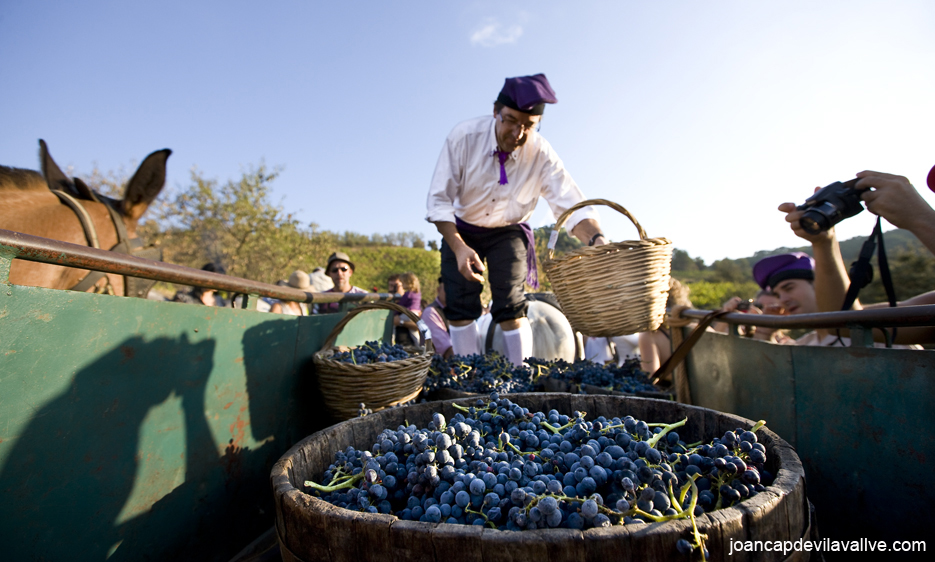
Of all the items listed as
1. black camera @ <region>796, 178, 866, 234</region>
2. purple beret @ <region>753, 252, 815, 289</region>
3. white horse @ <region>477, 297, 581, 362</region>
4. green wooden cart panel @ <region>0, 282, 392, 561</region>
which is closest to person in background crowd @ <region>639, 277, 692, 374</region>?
purple beret @ <region>753, 252, 815, 289</region>

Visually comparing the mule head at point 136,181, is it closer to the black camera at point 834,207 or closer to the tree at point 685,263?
the black camera at point 834,207

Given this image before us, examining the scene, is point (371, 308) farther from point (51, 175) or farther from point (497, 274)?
point (51, 175)

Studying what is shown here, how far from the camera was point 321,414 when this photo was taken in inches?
93.9

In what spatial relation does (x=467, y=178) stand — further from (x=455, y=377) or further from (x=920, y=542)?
(x=920, y=542)

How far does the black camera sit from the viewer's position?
6.75 feet

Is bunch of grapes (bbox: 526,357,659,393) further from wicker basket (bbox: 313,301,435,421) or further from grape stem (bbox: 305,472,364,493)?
grape stem (bbox: 305,472,364,493)

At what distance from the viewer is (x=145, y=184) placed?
2.72 meters

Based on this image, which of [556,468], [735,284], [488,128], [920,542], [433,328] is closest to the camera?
A: [556,468]

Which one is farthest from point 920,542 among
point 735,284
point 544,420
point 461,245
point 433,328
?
point 735,284

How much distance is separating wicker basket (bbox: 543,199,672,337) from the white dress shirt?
2.60 feet

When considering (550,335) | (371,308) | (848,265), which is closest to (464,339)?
(371,308)

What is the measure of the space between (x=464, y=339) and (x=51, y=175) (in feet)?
9.66

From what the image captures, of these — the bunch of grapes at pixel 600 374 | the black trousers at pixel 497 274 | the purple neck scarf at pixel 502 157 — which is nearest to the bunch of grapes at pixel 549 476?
the bunch of grapes at pixel 600 374

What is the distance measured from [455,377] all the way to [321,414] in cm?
81
